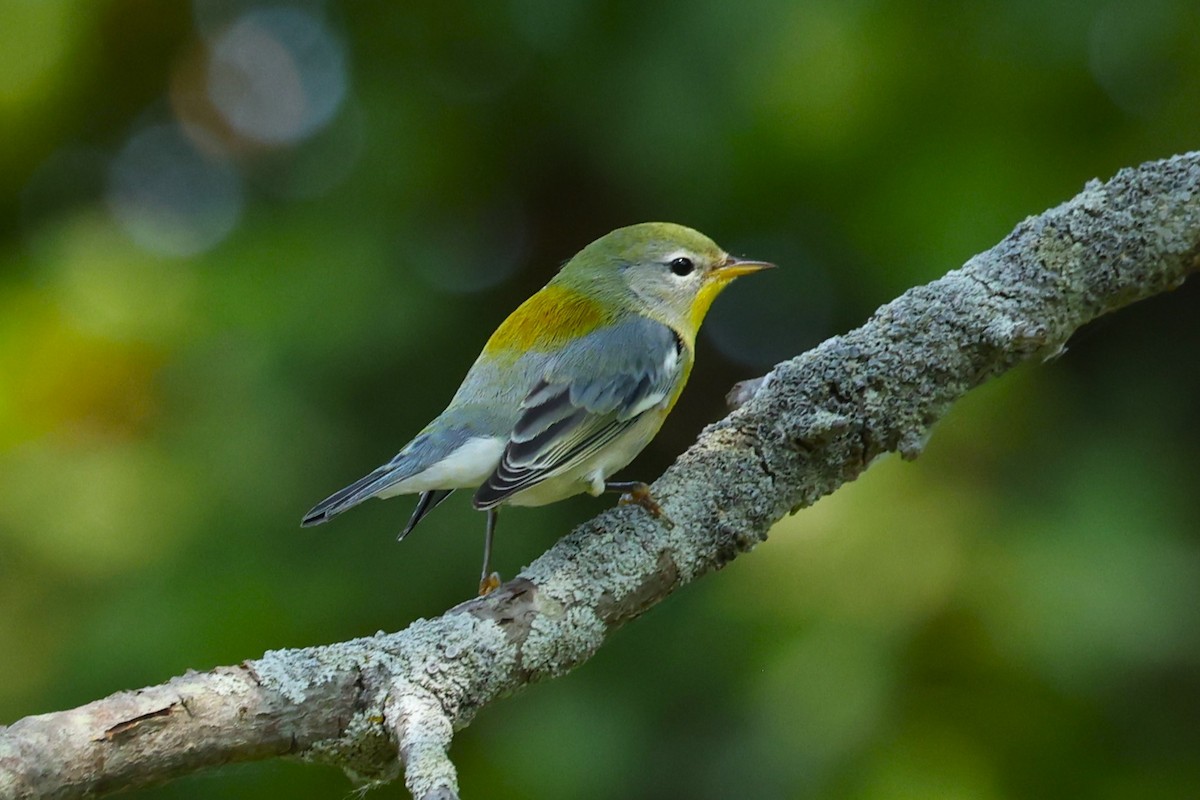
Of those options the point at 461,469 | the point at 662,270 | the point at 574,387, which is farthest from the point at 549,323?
the point at 461,469

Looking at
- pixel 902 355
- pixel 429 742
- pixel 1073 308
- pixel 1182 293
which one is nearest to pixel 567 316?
pixel 902 355

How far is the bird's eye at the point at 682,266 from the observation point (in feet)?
10.8

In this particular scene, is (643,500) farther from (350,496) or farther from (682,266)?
(682,266)

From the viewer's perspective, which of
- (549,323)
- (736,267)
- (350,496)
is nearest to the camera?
(350,496)

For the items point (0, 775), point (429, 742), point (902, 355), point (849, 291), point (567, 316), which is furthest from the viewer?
point (849, 291)

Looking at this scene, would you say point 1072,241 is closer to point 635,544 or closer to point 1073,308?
point 1073,308

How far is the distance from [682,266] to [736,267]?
0.50 ft

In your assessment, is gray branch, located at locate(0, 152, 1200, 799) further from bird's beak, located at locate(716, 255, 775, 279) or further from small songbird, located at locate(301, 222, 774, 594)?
bird's beak, located at locate(716, 255, 775, 279)

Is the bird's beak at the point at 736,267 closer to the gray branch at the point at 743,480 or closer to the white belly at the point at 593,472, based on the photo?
the white belly at the point at 593,472

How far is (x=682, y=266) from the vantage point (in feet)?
10.8

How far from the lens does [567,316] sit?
3041 millimetres

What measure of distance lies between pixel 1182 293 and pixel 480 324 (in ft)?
7.93

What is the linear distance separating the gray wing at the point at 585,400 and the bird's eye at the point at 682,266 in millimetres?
263

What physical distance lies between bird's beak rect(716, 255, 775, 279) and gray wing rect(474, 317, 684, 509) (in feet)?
1.07
